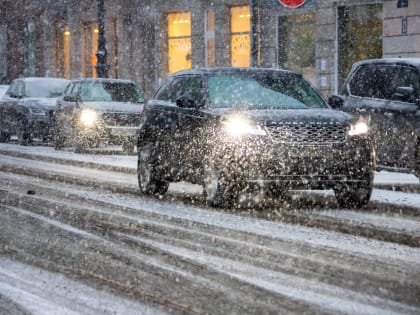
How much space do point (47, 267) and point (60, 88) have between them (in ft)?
65.2

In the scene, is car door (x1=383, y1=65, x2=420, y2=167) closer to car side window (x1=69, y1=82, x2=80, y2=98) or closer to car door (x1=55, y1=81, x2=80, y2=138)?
car door (x1=55, y1=81, x2=80, y2=138)

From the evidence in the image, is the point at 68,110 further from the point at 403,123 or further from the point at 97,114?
the point at 403,123

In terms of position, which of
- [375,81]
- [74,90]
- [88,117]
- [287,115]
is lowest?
[88,117]

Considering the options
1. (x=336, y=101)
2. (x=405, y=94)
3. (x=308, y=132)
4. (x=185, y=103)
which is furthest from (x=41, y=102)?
(x=308, y=132)

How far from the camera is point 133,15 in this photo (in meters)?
35.9

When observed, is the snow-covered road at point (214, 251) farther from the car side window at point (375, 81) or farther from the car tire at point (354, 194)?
the car side window at point (375, 81)

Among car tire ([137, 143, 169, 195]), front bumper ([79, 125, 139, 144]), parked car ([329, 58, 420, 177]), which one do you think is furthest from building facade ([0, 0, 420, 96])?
car tire ([137, 143, 169, 195])

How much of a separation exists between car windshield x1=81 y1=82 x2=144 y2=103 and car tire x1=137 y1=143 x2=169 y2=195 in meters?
10.3

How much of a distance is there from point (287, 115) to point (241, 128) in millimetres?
584

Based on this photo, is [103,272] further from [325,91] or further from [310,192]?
[325,91]

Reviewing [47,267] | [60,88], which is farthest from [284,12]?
[47,267]

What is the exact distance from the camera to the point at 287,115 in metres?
11.8

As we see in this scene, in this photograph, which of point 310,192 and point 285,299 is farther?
point 310,192

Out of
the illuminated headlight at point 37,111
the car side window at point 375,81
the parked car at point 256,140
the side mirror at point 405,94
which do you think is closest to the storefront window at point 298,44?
the illuminated headlight at point 37,111
